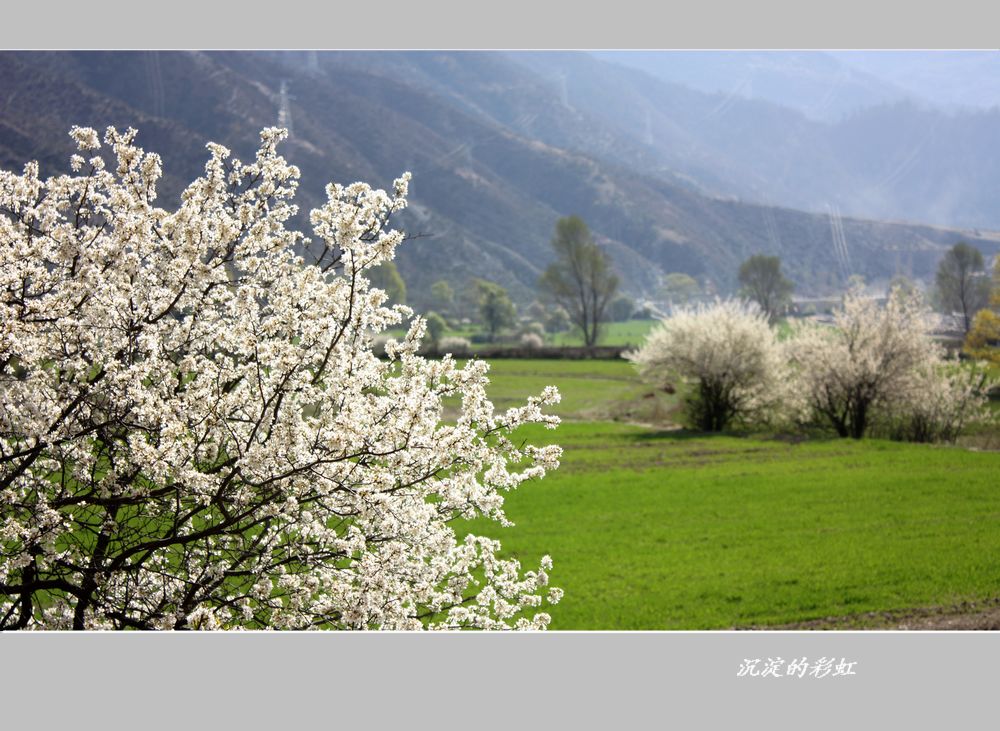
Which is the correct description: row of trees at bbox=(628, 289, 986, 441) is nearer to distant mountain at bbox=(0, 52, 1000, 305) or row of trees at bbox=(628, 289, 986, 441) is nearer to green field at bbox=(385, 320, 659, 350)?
distant mountain at bbox=(0, 52, 1000, 305)

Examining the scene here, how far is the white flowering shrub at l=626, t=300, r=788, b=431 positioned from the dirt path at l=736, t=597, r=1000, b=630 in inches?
477

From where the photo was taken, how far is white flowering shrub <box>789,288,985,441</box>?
448 inches

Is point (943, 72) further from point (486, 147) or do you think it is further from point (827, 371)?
point (486, 147)

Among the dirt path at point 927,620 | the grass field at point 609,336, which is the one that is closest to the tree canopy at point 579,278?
the grass field at point 609,336

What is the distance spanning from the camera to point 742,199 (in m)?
47.9

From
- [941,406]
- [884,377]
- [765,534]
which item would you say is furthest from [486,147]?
[765,534]

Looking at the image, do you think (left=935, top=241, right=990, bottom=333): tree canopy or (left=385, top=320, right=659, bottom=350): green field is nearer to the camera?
(left=935, top=241, right=990, bottom=333): tree canopy

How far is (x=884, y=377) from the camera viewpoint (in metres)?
13.6

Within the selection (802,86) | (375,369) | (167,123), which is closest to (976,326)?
(802,86)

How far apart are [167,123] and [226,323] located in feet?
11.1

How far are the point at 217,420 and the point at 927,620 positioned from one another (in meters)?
4.87

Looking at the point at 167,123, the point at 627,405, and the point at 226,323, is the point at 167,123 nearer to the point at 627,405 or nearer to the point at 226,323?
the point at 226,323

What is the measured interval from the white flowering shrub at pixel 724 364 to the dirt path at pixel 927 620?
12.1m

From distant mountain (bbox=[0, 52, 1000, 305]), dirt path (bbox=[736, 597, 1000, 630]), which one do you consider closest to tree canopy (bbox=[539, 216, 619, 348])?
distant mountain (bbox=[0, 52, 1000, 305])
